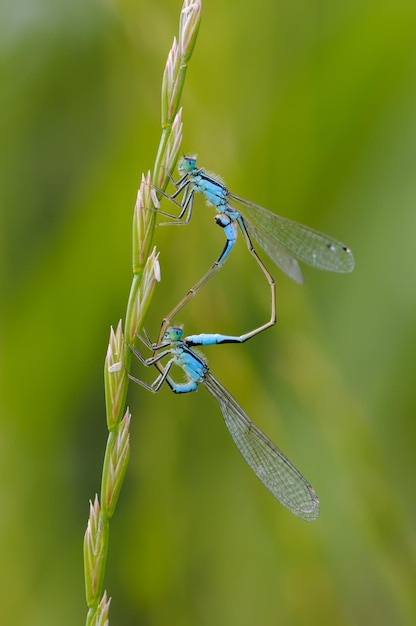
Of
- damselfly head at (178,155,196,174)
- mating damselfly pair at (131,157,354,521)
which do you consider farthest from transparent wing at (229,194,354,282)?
damselfly head at (178,155,196,174)

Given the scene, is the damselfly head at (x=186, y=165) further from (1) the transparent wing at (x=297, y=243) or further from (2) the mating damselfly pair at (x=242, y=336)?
(1) the transparent wing at (x=297, y=243)

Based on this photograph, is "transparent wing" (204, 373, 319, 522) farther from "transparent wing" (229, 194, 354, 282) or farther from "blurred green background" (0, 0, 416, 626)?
"transparent wing" (229, 194, 354, 282)

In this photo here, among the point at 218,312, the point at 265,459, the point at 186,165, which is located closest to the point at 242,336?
the point at 218,312

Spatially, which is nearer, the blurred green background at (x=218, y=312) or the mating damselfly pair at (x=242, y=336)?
the mating damselfly pair at (x=242, y=336)

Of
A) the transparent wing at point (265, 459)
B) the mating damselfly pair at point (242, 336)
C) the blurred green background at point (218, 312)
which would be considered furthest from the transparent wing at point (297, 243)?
the transparent wing at point (265, 459)

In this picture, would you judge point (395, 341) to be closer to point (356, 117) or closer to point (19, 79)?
point (356, 117)

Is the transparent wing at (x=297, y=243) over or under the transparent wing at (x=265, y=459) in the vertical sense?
over
